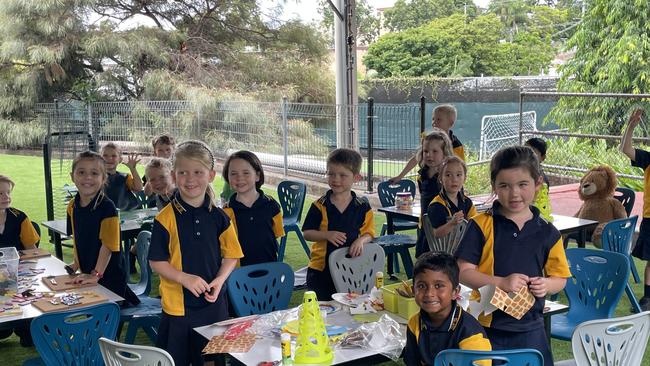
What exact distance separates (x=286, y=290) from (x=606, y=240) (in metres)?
2.59

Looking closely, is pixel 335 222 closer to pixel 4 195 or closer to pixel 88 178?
pixel 88 178

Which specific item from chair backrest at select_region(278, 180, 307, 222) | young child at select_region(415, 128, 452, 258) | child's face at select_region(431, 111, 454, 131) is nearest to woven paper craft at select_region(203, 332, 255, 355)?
young child at select_region(415, 128, 452, 258)

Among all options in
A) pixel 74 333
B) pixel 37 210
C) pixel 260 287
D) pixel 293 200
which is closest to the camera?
pixel 74 333

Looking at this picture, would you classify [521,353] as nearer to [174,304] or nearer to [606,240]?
[174,304]

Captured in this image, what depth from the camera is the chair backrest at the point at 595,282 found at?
4211 mm

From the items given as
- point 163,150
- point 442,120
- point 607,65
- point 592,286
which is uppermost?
point 607,65

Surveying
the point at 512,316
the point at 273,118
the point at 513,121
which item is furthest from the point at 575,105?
the point at 512,316

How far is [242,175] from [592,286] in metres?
2.16

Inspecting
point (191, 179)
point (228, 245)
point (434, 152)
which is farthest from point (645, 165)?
point (191, 179)

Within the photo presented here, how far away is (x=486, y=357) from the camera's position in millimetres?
2551

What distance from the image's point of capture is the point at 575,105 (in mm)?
14820

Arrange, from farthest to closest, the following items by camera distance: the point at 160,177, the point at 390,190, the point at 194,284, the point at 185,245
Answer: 1. the point at 390,190
2. the point at 160,177
3. the point at 185,245
4. the point at 194,284

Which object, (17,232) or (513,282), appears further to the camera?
(17,232)

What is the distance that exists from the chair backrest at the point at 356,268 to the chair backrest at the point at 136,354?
173 centimetres
